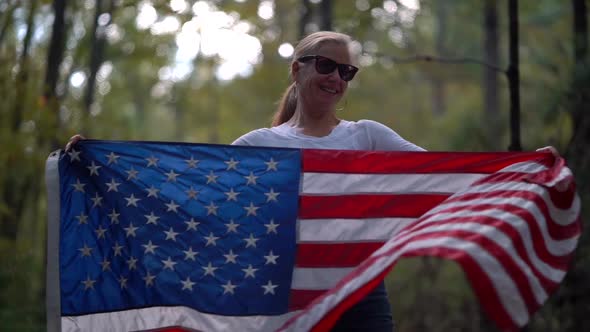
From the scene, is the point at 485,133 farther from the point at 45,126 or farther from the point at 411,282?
the point at 45,126

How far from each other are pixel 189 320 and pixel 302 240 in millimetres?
713

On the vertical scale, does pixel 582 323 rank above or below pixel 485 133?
below

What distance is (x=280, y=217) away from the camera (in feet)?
16.1

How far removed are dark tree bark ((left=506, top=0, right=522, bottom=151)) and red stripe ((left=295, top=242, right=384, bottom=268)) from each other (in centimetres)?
319

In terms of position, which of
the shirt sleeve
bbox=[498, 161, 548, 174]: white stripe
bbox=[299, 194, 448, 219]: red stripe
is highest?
the shirt sleeve

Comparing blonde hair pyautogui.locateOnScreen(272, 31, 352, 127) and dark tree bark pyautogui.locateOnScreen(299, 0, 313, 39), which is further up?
dark tree bark pyautogui.locateOnScreen(299, 0, 313, 39)

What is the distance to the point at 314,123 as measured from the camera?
484 centimetres

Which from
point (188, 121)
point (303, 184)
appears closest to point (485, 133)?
point (303, 184)

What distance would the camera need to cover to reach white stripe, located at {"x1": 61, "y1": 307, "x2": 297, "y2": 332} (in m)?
4.66

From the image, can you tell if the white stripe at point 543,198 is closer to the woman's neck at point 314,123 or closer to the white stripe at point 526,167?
the white stripe at point 526,167

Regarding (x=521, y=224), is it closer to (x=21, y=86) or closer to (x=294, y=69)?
(x=294, y=69)

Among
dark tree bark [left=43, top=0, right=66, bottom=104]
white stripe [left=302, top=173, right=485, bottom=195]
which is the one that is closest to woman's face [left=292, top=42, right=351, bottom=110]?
white stripe [left=302, top=173, right=485, bottom=195]

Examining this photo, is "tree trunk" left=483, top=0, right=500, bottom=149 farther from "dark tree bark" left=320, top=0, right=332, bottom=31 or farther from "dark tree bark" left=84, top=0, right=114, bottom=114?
"dark tree bark" left=84, top=0, right=114, bottom=114

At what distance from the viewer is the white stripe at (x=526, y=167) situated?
4848mm
